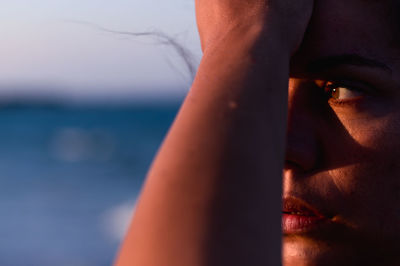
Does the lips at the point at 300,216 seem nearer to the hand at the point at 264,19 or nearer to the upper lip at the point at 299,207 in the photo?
the upper lip at the point at 299,207

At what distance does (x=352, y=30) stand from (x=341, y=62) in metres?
0.10

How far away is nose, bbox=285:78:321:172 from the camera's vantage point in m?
1.50

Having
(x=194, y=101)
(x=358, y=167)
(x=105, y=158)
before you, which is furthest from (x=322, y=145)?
(x=105, y=158)

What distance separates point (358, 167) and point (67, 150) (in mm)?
19227

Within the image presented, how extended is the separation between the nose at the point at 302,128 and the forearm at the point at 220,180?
1.11ft

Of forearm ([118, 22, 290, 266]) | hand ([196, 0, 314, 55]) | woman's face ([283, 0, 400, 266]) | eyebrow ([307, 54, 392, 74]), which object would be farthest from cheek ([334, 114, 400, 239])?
forearm ([118, 22, 290, 266])

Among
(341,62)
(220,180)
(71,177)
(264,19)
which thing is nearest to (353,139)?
(341,62)

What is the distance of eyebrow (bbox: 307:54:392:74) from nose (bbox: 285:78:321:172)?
0.06 metres

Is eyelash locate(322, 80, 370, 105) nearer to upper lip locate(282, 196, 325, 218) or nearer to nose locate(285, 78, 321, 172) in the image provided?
nose locate(285, 78, 321, 172)

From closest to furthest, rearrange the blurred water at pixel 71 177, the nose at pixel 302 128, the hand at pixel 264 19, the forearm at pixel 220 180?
the forearm at pixel 220 180, the hand at pixel 264 19, the nose at pixel 302 128, the blurred water at pixel 71 177

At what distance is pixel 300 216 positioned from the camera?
159cm

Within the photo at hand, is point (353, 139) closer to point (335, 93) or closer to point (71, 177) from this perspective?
point (335, 93)

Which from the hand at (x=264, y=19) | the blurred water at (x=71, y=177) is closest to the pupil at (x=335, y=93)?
the hand at (x=264, y=19)

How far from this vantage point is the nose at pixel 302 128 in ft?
4.93
